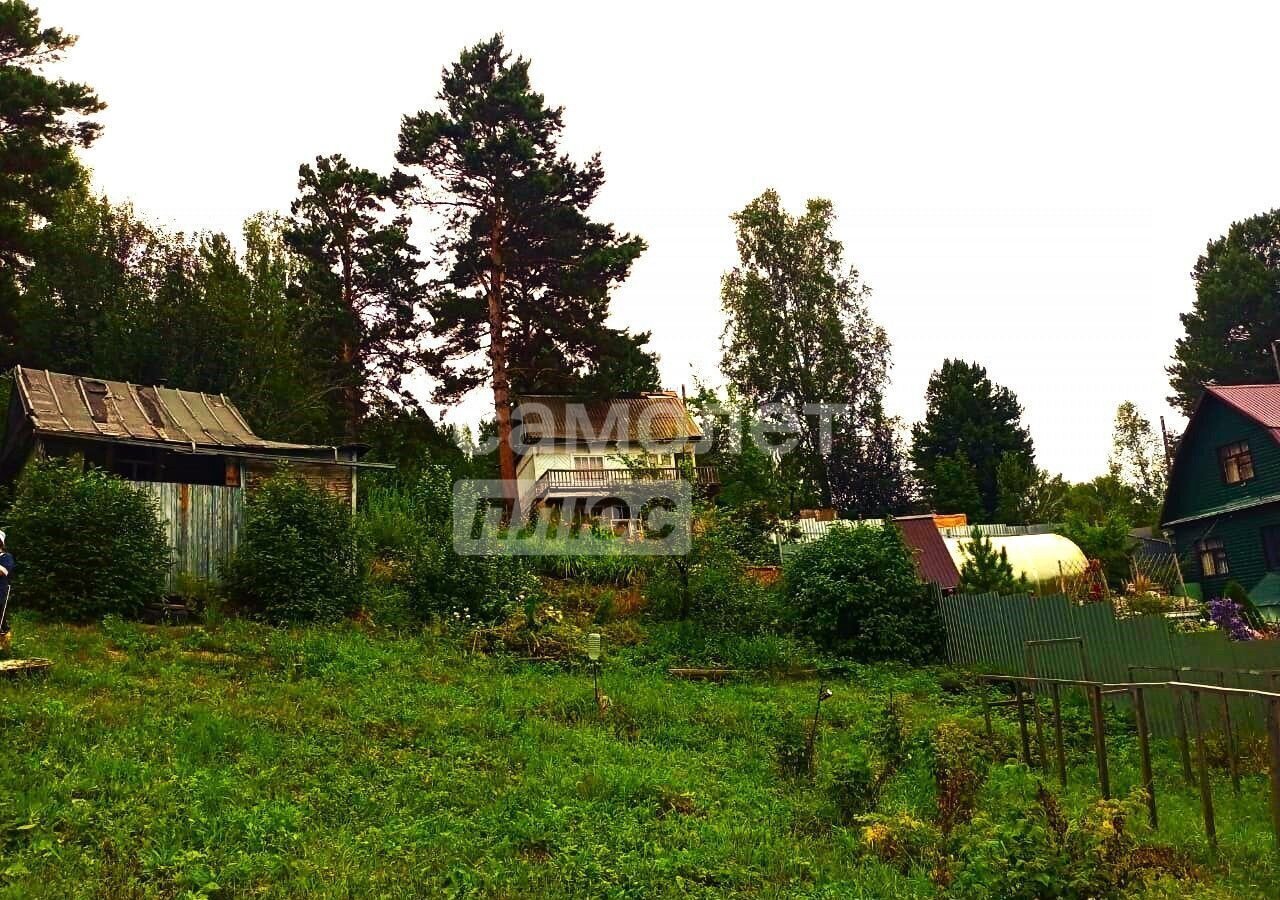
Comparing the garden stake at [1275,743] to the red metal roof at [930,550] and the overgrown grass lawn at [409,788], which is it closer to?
the overgrown grass lawn at [409,788]

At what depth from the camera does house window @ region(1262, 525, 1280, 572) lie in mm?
25344

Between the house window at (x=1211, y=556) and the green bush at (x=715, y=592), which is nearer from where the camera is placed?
the green bush at (x=715, y=592)

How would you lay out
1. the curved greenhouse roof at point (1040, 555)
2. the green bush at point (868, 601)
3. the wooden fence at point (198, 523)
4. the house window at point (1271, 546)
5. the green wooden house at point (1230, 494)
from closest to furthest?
the wooden fence at point (198, 523)
the green bush at point (868, 601)
the curved greenhouse roof at point (1040, 555)
the house window at point (1271, 546)
the green wooden house at point (1230, 494)

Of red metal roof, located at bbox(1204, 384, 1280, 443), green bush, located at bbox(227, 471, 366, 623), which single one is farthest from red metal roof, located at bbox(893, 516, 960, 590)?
green bush, located at bbox(227, 471, 366, 623)

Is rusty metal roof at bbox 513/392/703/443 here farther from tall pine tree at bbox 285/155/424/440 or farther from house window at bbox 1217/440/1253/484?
house window at bbox 1217/440/1253/484

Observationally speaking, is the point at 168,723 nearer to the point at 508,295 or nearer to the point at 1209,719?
the point at 1209,719

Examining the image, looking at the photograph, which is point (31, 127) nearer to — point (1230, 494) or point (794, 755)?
point (794, 755)

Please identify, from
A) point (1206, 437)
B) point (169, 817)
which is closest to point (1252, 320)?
point (1206, 437)

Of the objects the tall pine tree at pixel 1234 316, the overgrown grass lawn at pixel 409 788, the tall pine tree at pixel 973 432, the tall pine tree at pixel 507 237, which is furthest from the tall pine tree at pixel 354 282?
the tall pine tree at pixel 1234 316

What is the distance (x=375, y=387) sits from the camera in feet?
103

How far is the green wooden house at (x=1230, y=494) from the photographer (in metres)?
25.5

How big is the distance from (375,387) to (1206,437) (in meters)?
27.4

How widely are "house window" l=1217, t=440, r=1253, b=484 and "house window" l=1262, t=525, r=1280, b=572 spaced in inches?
69.7

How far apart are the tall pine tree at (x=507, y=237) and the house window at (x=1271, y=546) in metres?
20.1
